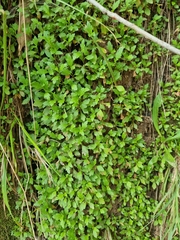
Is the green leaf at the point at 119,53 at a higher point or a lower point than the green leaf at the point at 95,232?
higher

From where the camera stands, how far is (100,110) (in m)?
1.09

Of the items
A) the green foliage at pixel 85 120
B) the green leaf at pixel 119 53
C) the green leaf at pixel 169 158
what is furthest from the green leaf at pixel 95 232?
the green leaf at pixel 119 53

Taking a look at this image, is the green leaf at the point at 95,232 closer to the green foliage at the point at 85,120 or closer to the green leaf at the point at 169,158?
the green foliage at the point at 85,120

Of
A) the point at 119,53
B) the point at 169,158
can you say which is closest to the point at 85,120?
the point at 119,53

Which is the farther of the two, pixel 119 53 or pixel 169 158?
pixel 169 158

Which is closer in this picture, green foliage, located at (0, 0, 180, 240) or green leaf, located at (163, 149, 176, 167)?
green foliage, located at (0, 0, 180, 240)

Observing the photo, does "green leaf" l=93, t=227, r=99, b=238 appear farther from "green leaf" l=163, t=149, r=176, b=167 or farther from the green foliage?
"green leaf" l=163, t=149, r=176, b=167

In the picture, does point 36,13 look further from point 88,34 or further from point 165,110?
point 165,110

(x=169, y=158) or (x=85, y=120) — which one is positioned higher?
(x=85, y=120)

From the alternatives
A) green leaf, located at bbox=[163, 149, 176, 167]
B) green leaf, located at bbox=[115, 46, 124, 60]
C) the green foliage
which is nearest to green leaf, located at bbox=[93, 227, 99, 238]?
the green foliage

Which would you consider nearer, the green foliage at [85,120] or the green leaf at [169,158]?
the green foliage at [85,120]

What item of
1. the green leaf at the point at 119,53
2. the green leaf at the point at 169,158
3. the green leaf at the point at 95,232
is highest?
the green leaf at the point at 119,53

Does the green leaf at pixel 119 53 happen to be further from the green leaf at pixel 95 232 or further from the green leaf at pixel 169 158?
the green leaf at pixel 95 232

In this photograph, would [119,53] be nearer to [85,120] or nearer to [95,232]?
[85,120]
